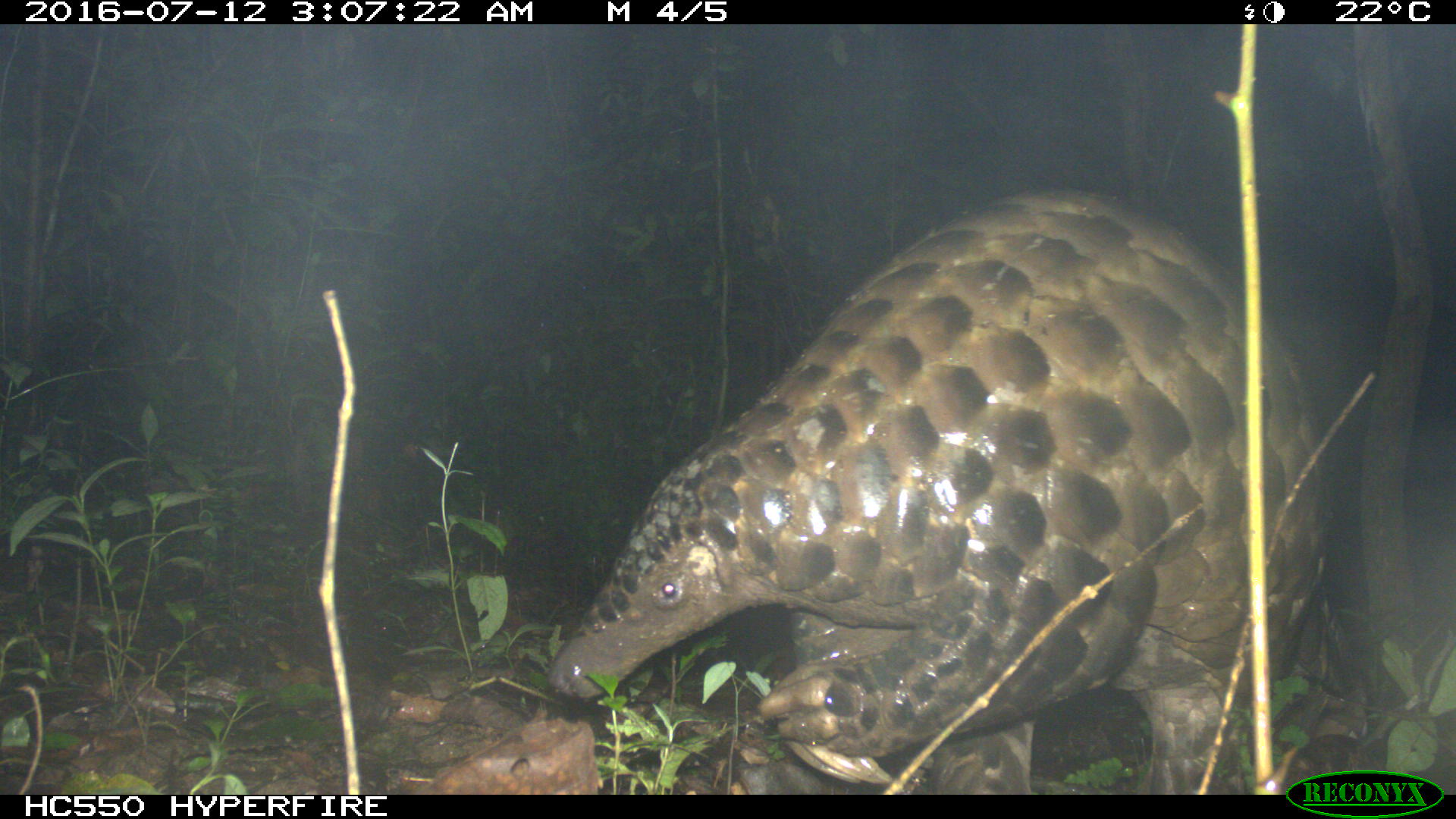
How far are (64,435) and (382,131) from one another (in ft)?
6.19

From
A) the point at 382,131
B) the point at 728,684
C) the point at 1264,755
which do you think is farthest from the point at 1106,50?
the point at 382,131

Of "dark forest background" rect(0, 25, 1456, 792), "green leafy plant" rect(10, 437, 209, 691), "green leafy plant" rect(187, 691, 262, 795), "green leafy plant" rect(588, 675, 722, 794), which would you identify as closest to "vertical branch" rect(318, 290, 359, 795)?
"green leafy plant" rect(187, 691, 262, 795)

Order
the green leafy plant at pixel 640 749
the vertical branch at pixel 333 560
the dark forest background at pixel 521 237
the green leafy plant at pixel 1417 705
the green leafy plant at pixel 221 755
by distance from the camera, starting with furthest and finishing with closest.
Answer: the dark forest background at pixel 521 237 → the green leafy plant at pixel 1417 705 → the green leafy plant at pixel 640 749 → the green leafy plant at pixel 221 755 → the vertical branch at pixel 333 560

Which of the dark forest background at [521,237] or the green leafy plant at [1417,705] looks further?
the dark forest background at [521,237]

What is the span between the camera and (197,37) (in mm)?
3992

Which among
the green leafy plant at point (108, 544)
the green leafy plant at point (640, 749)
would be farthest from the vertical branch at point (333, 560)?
the green leafy plant at point (108, 544)

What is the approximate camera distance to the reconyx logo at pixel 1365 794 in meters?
1.87

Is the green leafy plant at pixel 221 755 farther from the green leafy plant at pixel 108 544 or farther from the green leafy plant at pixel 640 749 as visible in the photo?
the green leafy plant at pixel 640 749

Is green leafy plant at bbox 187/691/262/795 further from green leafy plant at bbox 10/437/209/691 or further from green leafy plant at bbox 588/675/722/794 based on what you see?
green leafy plant at bbox 588/675/722/794

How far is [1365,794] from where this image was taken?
2.01 meters

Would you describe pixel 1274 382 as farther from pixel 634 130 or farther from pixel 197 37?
pixel 197 37

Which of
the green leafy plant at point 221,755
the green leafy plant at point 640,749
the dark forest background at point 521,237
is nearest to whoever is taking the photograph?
the green leafy plant at point 221,755

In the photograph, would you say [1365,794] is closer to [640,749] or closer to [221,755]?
[640,749]
